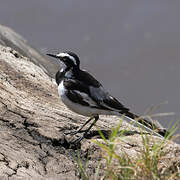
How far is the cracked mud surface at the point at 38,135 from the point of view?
4.16 metres

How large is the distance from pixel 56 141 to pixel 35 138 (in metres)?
0.27

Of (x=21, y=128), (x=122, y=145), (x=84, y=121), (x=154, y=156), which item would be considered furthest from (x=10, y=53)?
(x=154, y=156)

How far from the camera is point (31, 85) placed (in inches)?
254

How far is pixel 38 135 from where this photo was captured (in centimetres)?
480

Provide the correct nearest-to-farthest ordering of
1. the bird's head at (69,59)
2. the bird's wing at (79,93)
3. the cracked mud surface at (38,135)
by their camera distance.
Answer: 1. the cracked mud surface at (38,135)
2. the bird's wing at (79,93)
3. the bird's head at (69,59)

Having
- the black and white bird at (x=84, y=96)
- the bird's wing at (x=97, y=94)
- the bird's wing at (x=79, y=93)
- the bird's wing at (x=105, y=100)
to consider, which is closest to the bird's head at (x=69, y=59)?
the black and white bird at (x=84, y=96)

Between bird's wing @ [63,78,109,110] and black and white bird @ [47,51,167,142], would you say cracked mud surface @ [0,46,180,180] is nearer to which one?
black and white bird @ [47,51,167,142]

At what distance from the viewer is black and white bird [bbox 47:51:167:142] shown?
515 centimetres

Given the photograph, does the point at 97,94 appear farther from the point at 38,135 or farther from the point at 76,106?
the point at 38,135

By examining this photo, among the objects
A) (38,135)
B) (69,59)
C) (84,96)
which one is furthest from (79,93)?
(38,135)

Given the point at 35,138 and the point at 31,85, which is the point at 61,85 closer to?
the point at 35,138

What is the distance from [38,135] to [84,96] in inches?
33.8

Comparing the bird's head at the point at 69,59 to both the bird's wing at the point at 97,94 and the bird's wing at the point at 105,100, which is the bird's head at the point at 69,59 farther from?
the bird's wing at the point at 105,100

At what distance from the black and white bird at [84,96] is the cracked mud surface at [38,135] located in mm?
305
